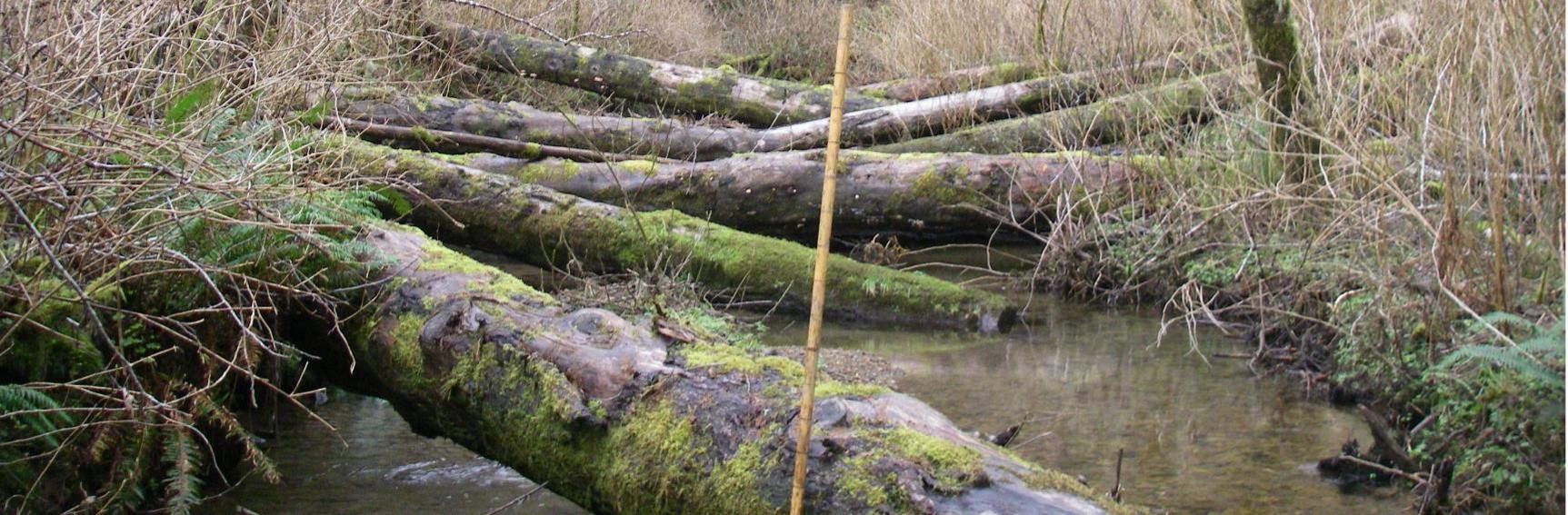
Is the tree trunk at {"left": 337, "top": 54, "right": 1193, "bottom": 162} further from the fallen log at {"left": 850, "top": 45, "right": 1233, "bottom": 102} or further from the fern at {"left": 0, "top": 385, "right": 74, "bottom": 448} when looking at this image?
the fern at {"left": 0, "top": 385, "right": 74, "bottom": 448}

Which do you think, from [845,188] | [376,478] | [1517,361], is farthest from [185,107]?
[845,188]

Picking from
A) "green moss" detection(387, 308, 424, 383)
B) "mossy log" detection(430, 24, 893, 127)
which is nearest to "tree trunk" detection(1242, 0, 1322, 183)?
"green moss" detection(387, 308, 424, 383)

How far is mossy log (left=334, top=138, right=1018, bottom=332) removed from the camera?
7223 mm

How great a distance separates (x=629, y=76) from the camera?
11.9 meters

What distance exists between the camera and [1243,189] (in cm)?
647

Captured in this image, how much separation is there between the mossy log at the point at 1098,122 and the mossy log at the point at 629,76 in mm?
1779

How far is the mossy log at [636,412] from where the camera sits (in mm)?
3127

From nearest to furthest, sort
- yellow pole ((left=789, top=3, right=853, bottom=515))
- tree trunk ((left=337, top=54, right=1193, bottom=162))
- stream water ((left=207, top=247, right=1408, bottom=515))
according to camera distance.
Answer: yellow pole ((left=789, top=3, right=853, bottom=515)) → stream water ((left=207, top=247, right=1408, bottom=515)) → tree trunk ((left=337, top=54, right=1193, bottom=162))

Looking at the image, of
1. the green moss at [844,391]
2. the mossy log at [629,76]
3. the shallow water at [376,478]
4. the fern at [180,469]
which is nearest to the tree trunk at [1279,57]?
the green moss at [844,391]

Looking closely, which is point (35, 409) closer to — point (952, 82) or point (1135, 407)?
point (1135, 407)

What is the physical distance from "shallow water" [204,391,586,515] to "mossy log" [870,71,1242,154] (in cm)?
373

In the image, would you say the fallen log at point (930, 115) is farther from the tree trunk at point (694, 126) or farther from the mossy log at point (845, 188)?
the mossy log at point (845, 188)

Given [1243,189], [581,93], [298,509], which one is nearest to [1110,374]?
[1243,189]

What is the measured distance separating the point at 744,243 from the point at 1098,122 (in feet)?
8.90
